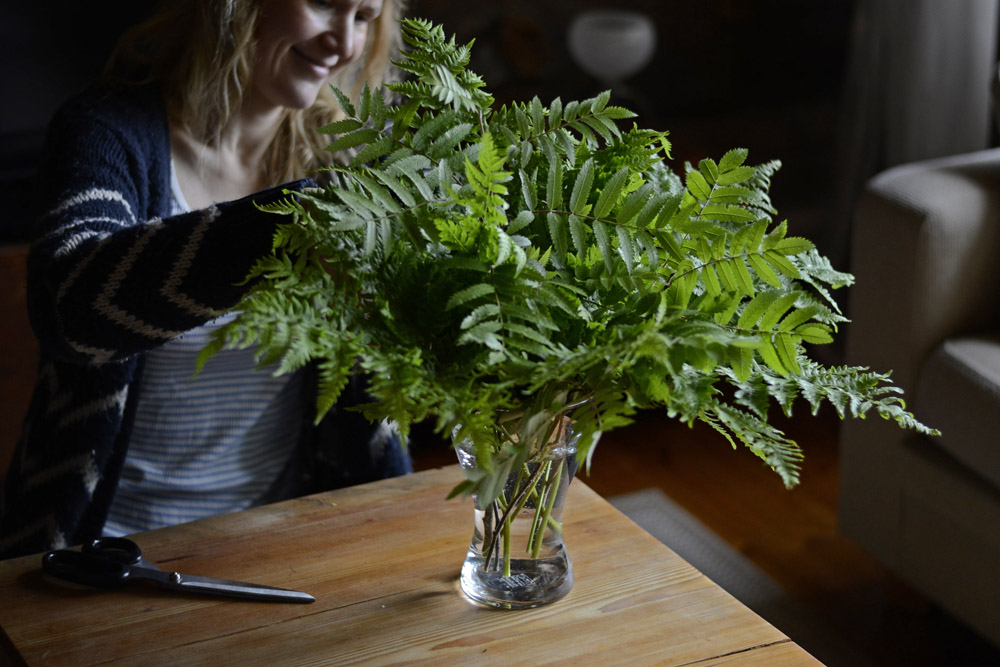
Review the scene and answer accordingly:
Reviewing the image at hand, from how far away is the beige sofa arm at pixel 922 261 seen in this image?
1.62 meters

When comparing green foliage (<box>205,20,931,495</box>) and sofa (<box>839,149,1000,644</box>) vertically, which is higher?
green foliage (<box>205,20,931,495</box>)

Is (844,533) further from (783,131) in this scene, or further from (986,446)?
(783,131)

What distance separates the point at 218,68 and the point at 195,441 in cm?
44

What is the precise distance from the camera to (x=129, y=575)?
0.92 m

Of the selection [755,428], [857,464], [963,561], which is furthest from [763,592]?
[755,428]

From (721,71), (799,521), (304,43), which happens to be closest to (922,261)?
(799,521)

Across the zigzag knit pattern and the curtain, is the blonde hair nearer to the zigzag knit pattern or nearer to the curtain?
the zigzag knit pattern

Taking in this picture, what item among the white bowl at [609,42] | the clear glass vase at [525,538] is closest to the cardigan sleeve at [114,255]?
the clear glass vase at [525,538]

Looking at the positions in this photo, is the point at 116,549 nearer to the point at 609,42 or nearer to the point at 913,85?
the point at 609,42

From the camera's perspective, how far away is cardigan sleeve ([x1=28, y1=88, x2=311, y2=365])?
91cm

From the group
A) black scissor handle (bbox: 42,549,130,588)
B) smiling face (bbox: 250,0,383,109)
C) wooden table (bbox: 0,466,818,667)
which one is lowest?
wooden table (bbox: 0,466,818,667)

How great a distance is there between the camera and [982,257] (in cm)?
166

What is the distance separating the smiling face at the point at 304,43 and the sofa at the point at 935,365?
2.81ft

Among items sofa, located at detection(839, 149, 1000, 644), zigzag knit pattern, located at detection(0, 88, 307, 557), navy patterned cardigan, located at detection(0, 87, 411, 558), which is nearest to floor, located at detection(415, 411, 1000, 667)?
sofa, located at detection(839, 149, 1000, 644)
